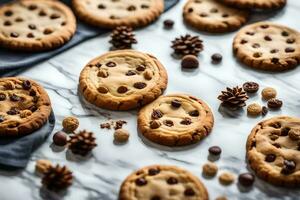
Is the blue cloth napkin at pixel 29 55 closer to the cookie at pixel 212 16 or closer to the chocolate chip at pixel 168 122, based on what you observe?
the cookie at pixel 212 16

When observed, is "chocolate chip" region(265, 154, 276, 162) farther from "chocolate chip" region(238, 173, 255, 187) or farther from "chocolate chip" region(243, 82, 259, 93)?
"chocolate chip" region(243, 82, 259, 93)

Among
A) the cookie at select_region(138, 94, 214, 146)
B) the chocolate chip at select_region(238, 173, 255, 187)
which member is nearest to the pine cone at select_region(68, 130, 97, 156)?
the cookie at select_region(138, 94, 214, 146)

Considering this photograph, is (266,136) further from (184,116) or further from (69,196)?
(69,196)

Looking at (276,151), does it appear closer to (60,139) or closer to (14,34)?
(60,139)

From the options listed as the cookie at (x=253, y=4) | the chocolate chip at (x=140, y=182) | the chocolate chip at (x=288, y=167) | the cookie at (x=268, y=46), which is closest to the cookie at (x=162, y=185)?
the chocolate chip at (x=140, y=182)

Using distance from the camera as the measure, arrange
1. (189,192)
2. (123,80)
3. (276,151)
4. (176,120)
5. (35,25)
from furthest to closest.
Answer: (35,25)
(123,80)
(176,120)
(276,151)
(189,192)

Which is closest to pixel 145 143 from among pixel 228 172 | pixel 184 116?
pixel 184 116

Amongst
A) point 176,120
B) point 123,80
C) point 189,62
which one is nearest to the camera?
point 176,120

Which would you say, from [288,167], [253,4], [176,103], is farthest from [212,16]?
[288,167]
